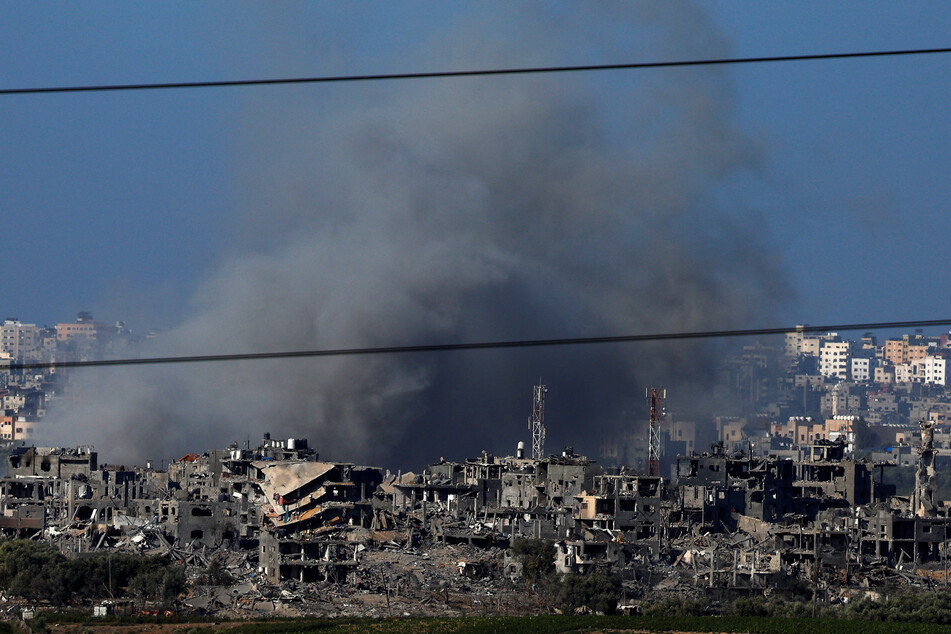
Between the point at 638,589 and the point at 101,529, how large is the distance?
11.6 m

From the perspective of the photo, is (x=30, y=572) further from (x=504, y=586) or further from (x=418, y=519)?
(x=418, y=519)

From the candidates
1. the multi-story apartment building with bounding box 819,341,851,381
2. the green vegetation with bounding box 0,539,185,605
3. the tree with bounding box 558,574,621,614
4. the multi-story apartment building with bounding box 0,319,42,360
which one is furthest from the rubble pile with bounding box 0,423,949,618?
the multi-story apartment building with bounding box 819,341,851,381

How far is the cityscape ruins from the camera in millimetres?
29156

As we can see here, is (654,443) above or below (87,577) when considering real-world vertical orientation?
above

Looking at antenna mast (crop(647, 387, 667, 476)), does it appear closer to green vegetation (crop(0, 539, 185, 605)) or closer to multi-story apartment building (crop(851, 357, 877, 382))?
green vegetation (crop(0, 539, 185, 605))

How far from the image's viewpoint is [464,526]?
34.8m

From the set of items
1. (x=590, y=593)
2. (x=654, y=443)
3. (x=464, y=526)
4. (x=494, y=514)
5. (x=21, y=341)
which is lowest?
(x=590, y=593)

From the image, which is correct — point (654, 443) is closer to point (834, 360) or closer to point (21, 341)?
point (21, 341)

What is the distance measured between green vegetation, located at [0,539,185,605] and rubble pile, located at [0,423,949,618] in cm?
51

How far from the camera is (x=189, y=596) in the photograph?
2767 centimetres

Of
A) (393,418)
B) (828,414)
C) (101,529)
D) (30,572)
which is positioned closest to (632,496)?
(101,529)

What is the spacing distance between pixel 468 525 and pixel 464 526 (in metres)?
0.15

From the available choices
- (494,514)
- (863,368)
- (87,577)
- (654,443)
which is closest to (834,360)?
(863,368)

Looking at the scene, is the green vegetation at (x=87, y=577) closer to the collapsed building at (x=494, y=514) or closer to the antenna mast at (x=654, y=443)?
the collapsed building at (x=494, y=514)
